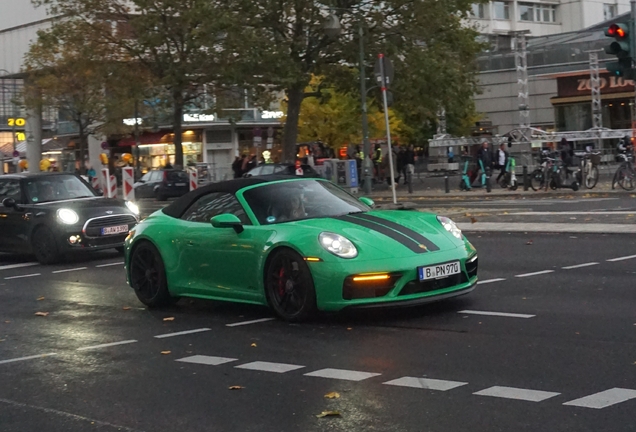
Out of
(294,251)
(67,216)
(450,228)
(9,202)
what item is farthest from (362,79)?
(294,251)

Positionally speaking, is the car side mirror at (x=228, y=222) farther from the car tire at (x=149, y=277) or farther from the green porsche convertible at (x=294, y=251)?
the car tire at (x=149, y=277)

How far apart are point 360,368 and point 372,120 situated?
59301mm

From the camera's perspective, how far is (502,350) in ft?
26.2

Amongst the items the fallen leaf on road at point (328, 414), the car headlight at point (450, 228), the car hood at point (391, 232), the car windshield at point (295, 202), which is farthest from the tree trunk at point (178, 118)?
the fallen leaf on road at point (328, 414)

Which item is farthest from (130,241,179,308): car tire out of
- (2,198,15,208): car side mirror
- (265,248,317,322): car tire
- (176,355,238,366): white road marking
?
(2,198,15,208): car side mirror

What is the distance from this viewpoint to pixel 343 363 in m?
7.90

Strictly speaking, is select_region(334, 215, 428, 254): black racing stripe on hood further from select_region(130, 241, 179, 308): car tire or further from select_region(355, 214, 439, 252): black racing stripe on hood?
select_region(130, 241, 179, 308): car tire

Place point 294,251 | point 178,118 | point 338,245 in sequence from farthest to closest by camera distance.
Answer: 1. point 178,118
2. point 294,251
3. point 338,245

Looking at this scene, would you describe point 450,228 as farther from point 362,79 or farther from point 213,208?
point 362,79

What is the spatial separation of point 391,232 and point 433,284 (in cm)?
60

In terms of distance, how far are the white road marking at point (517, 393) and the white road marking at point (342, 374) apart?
3.25 feet

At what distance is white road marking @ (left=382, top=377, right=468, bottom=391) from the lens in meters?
6.89

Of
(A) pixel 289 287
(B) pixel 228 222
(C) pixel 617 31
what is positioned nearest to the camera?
(A) pixel 289 287

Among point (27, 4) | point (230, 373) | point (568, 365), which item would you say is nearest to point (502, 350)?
point (568, 365)
